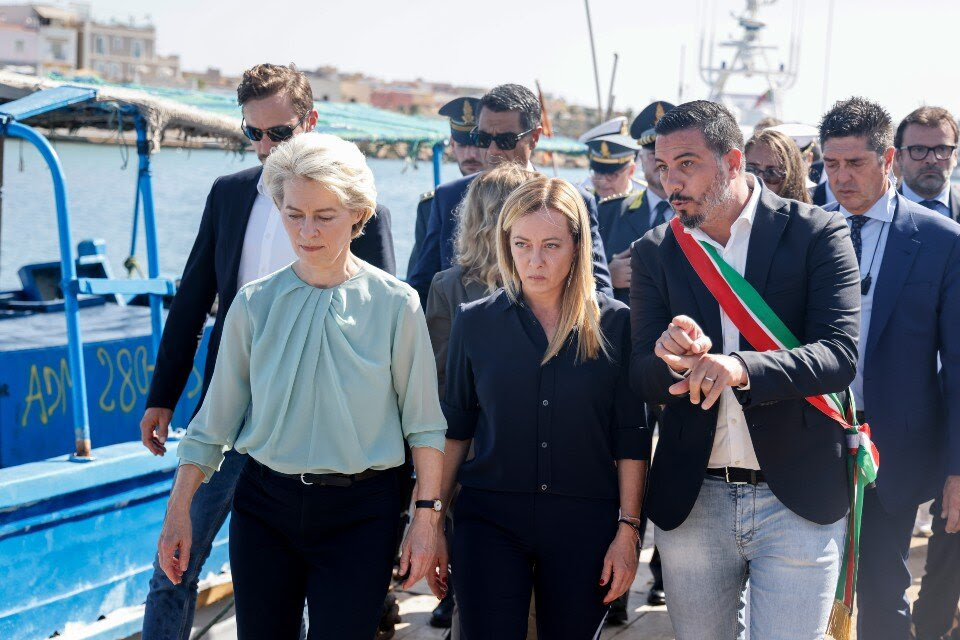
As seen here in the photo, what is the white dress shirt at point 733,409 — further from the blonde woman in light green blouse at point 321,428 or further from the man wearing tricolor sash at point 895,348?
the man wearing tricolor sash at point 895,348

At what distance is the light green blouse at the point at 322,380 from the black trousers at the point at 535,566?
0.33 m

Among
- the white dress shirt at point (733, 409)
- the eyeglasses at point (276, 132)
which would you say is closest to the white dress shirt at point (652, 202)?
the eyeglasses at point (276, 132)

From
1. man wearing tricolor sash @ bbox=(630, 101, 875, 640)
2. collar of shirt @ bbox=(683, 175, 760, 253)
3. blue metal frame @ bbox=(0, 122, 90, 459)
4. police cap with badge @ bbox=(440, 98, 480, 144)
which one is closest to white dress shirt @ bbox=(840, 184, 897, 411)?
man wearing tricolor sash @ bbox=(630, 101, 875, 640)

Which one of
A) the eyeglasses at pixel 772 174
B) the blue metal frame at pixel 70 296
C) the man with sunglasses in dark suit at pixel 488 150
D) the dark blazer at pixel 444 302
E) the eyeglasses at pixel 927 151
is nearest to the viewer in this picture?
the dark blazer at pixel 444 302

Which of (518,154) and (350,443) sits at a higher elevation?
(518,154)

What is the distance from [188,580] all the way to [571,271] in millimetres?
1603

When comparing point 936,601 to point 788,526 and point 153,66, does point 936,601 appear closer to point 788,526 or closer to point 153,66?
point 788,526

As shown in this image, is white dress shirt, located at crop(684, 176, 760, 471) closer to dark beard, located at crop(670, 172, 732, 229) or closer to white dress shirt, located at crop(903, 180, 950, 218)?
dark beard, located at crop(670, 172, 732, 229)

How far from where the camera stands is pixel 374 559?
119 inches

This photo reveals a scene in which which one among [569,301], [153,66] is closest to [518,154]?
[569,301]

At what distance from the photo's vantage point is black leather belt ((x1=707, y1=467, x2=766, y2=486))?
10.2 ft

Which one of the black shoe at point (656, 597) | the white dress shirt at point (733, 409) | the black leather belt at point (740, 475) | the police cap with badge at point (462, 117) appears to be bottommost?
the black shoe at point (656, 597)

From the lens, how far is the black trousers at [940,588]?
4691 mm

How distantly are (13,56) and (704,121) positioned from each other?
393 feet
